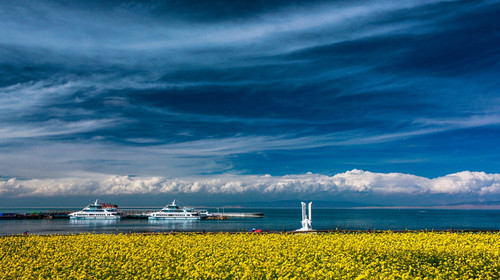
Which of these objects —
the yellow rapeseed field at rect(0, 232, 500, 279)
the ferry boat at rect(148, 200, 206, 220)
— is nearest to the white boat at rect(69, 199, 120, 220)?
the ferry boat at rect(148, 200, 206, 220)

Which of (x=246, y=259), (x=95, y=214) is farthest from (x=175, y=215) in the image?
(x=246, y=259)

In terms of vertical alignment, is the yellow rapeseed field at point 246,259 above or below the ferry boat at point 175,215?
above

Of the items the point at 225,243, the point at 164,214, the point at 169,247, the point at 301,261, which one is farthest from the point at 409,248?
the point at 164,214

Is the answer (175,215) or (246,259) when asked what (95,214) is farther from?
(246,259)

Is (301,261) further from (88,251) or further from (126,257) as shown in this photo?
(88,251)

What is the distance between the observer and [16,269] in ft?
43.6

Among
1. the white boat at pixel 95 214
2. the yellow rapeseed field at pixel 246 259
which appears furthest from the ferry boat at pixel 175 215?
the yellow rapeseed field at pixel 246 259

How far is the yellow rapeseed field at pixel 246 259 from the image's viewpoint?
40.1 feet

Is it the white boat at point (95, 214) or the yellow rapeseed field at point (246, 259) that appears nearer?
the yellow rapeseed field at point (246, 259)

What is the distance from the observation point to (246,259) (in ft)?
48.4

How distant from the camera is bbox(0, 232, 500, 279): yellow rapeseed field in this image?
12.2 m

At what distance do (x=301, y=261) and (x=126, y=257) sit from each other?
7.15m

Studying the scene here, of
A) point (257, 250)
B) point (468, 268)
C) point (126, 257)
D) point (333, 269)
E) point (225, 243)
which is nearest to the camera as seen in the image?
point (333, 269)

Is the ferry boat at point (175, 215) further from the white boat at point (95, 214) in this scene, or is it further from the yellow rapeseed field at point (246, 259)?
the yellow rapeseed field at point (246, 259)
